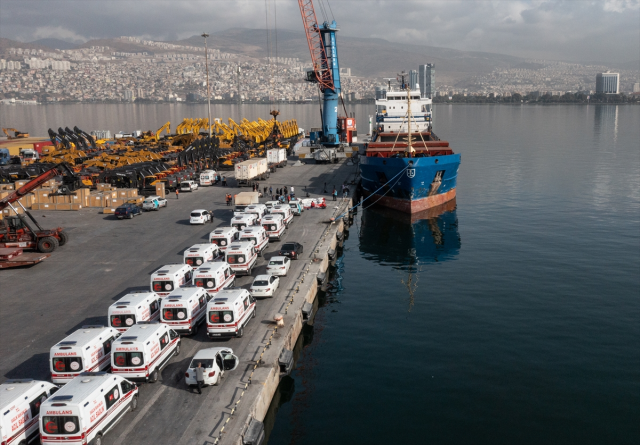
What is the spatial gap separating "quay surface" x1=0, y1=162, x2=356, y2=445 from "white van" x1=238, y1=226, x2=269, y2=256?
0.95 metres

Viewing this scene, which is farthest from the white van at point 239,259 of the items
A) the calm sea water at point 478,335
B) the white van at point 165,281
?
the calm sea water at point 478,335

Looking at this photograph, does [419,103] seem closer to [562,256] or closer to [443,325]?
[562,256]

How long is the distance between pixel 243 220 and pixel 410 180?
23331mm

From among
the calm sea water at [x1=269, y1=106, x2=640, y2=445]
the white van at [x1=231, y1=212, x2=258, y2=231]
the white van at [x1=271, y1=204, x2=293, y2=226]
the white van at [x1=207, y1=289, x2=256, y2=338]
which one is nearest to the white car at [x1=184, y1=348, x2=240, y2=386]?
the white van at [x1=207, y1=289, x2=256, y2=338]

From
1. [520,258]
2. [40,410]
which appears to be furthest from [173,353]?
[520,258]

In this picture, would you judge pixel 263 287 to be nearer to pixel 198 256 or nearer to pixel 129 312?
pixel 198 256

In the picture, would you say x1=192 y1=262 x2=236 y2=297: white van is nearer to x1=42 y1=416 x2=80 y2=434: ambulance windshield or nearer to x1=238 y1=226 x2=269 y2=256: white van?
x1=238 y1=226 x2=269 y2=256: white van

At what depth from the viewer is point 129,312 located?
26.9 metres

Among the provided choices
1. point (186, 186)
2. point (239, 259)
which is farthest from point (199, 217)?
point (186, 186)

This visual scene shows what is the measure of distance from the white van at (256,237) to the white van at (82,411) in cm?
2063

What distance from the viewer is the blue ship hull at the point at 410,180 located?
63.0 metres

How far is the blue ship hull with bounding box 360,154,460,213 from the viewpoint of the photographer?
62969 millimetres

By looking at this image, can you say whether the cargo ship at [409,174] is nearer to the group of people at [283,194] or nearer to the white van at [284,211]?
the group of people at [283,194]

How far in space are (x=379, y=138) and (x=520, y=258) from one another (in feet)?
150
